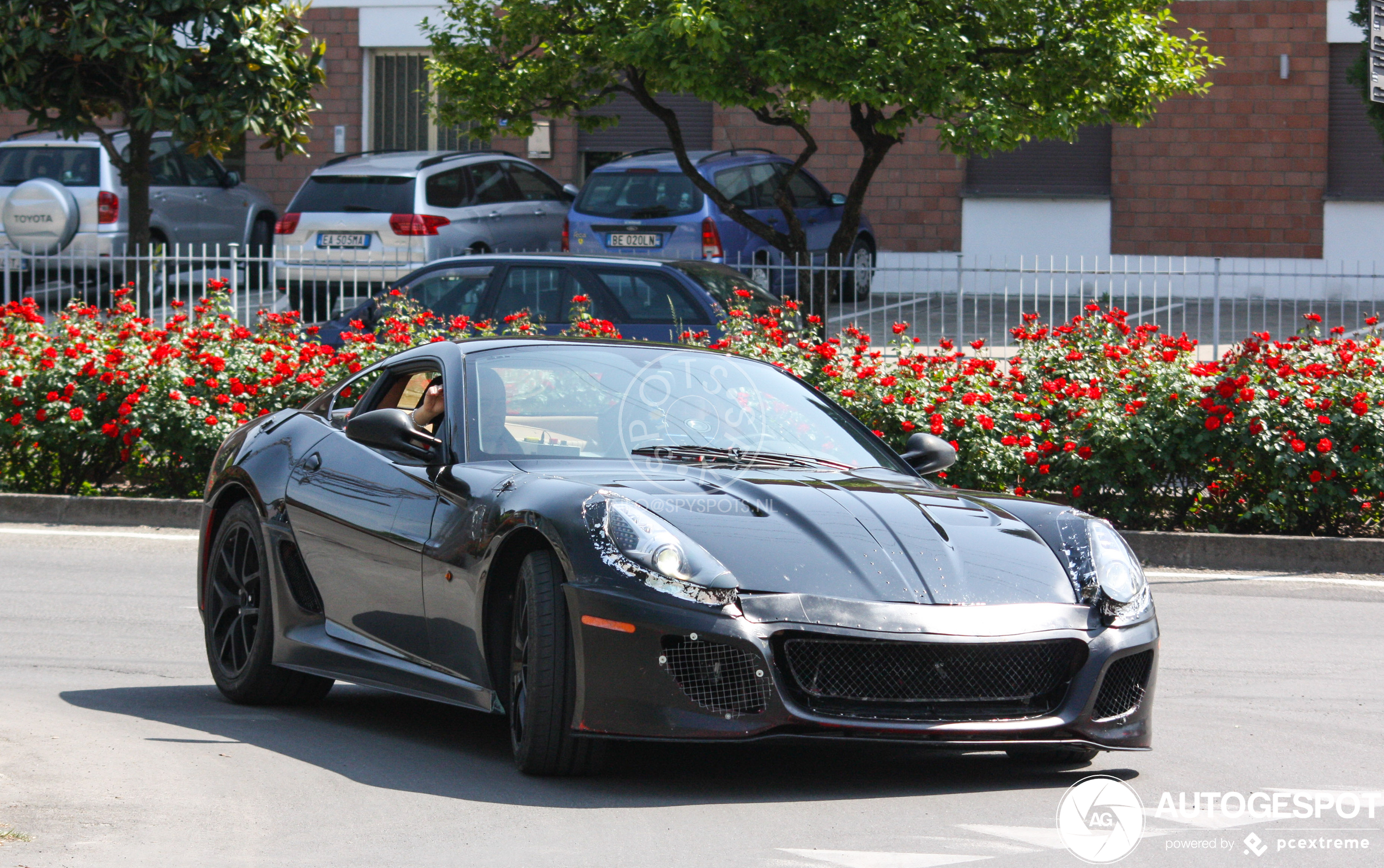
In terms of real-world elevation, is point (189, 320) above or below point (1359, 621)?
above

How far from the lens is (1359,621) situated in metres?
8.84

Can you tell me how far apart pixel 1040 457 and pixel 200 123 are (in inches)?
417

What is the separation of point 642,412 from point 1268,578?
5.50 meters

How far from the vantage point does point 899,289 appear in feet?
58.6

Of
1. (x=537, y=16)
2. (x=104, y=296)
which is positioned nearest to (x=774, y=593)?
Answer: (x=537, y=16)

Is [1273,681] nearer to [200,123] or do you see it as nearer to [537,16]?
[537,16]

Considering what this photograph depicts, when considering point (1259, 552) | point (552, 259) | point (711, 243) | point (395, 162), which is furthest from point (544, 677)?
point (395, 162)

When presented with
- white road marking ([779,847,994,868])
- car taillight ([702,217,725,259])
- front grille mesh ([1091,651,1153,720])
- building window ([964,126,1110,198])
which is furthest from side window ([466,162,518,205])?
white road marking ([779,847,994,868])

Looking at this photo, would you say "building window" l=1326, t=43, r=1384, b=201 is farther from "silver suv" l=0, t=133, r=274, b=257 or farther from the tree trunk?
the tree trunk

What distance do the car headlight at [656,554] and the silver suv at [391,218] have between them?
490 inches

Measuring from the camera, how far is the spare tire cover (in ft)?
65.1

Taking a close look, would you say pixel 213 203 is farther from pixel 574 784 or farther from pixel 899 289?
pixel 574 784

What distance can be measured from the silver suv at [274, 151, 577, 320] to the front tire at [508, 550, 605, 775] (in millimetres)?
12338

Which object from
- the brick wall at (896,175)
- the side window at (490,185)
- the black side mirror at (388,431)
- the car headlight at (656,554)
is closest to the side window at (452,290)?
the side window at (490,185)
